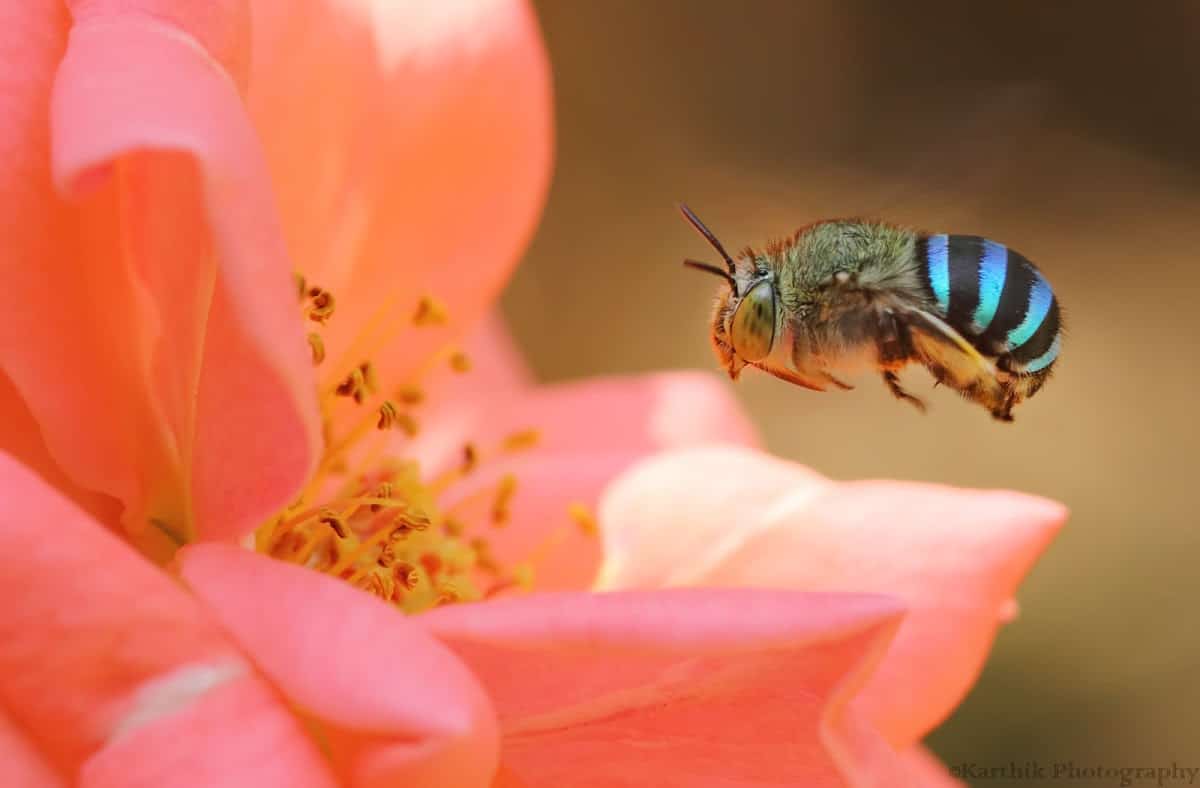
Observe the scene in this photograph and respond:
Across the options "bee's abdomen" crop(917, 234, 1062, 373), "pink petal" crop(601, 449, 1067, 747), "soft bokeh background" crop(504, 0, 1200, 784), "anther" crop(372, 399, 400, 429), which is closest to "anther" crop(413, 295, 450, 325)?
"anther" crop(372, 399, 400, 429)

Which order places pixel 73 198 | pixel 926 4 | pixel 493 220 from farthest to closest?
pixel 926 4
pixel 493 220
pixel 73 198

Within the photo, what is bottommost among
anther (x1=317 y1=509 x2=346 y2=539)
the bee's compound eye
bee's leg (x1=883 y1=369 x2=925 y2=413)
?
anther (x1=317 y1=509 x2=346 y2=539)

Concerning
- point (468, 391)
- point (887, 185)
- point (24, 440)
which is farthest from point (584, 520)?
point (887, 185)

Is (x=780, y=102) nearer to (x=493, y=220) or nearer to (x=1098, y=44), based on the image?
(x=1098, y=44)

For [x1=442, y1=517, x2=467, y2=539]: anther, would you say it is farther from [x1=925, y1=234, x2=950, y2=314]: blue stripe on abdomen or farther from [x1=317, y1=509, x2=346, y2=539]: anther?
[x1=925, y1=234, x2=950, y2=314]: blue stripe on abdomen

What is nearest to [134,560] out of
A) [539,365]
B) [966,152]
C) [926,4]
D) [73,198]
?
[73,198]

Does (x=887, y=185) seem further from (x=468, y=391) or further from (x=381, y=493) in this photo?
(x=381, y=493)
